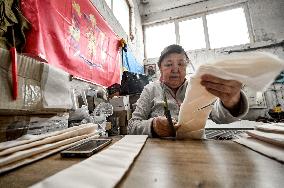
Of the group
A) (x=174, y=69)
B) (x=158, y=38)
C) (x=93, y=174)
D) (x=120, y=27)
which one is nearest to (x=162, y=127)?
(x=93, y=174)

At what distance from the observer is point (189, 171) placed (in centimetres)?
37

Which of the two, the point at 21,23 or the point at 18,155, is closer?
the point at 18,155

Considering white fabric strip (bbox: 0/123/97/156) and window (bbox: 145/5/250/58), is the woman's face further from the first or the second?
window (bbox: 145/5/250/58)

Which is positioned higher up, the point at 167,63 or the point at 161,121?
the point at 167,63

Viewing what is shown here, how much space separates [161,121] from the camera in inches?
37.7

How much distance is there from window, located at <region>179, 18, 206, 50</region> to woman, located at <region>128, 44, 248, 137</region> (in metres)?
3.66

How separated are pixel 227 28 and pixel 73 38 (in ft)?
14.7

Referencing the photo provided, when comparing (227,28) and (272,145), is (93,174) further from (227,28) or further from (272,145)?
(227,28)

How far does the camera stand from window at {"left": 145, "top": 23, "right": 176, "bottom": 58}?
532 centimetres

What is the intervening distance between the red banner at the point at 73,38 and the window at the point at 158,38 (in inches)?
107

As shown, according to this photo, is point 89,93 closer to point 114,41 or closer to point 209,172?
point 114,41

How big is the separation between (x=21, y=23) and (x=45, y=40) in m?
0.25

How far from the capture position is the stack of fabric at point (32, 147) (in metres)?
0.43

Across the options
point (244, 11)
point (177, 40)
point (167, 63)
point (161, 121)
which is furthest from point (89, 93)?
point (244, 11)
